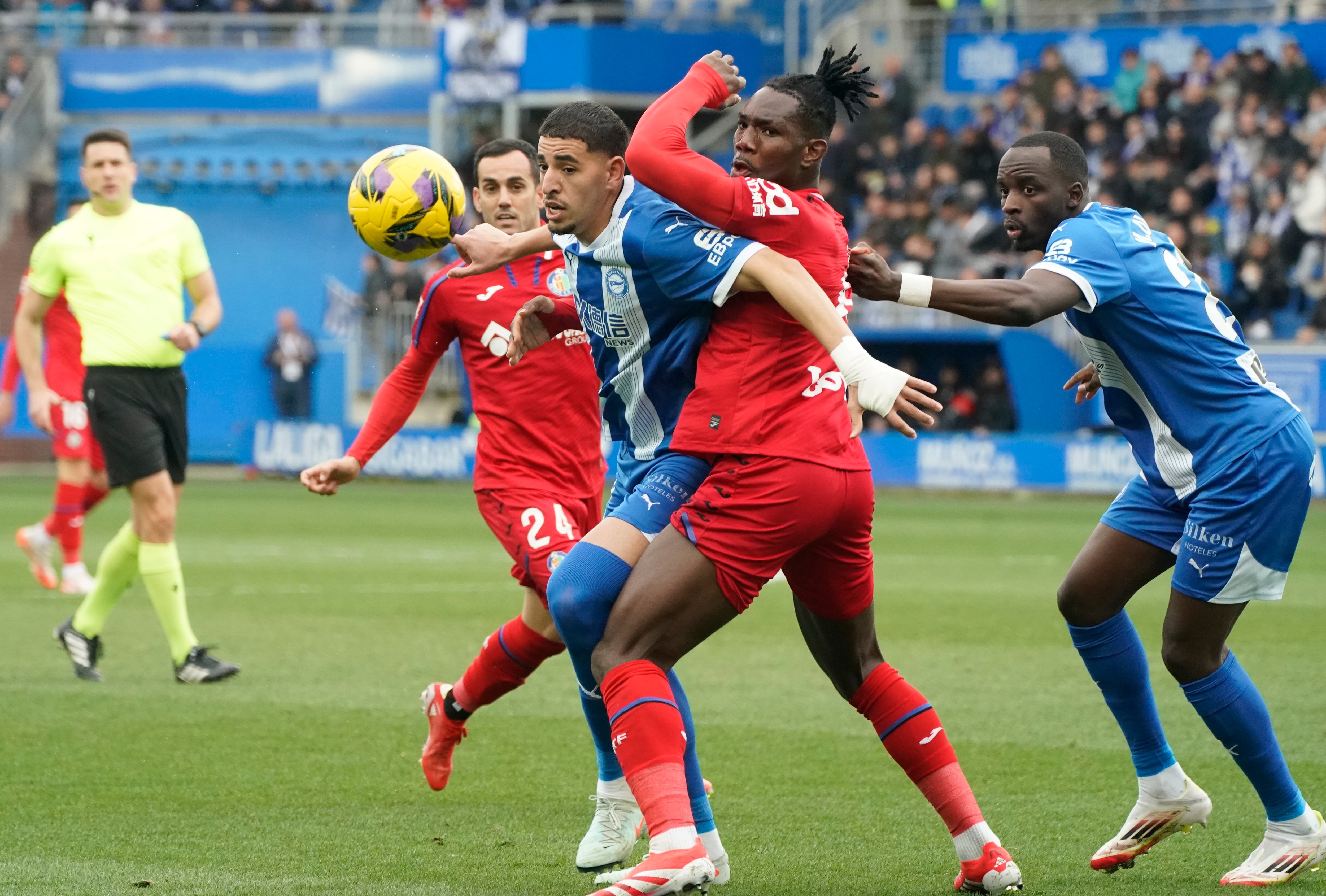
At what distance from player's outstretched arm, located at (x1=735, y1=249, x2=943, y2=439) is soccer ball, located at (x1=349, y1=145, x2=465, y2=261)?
1558 mm

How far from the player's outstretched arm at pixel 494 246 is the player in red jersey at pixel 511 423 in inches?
37.9

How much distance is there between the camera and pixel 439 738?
5973 millimetres

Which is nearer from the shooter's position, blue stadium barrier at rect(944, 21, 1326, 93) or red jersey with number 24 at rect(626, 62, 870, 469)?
red jersey with number 24 at rect(626, 62, 870, 469)

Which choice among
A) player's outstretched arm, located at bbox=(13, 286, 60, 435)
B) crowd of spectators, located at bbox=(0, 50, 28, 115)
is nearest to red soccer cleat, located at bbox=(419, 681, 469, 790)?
player's outstretched arm, located at bbox=(13, 286, 60, 435)

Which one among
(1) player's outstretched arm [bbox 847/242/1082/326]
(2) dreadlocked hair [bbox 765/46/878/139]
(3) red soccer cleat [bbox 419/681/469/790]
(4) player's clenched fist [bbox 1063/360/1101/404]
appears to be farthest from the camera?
(3) red soccer cleat [bbox 419/681/469/790]

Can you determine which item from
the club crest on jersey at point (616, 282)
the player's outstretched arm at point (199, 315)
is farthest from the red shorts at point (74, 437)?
the club crest on jersey at point (616, 282)

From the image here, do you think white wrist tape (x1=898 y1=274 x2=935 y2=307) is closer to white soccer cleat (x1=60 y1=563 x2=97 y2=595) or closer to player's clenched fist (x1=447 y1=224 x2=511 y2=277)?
player's clenched fist (x1=447 y1=224 x2=511 y2=277)

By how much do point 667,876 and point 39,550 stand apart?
9443mm

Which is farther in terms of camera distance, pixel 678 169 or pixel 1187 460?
pixel 1187 460

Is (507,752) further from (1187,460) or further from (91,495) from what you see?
(91,495)

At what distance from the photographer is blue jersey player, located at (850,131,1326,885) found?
193 inches

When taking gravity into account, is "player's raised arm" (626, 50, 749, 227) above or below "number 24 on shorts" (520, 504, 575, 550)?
above

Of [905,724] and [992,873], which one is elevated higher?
[905,724]

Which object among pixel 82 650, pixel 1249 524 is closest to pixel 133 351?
pixel 82 650
